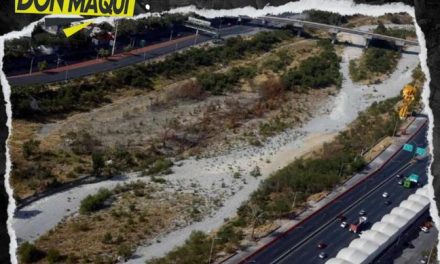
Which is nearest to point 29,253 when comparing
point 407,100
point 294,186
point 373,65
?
point 294,186

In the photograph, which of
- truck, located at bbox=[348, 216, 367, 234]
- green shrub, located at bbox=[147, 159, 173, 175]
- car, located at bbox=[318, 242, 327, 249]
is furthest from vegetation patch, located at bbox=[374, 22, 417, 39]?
car, located at bbox=[318, 242, 327, 249]

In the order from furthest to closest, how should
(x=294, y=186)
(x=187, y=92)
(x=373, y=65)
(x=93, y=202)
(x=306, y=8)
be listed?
(x=373, y=65)
(x=187, y=92)
(x=294, y=186)
(x=93, y=202)
(x=306, y=8)

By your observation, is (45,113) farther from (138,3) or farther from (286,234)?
(138,3)

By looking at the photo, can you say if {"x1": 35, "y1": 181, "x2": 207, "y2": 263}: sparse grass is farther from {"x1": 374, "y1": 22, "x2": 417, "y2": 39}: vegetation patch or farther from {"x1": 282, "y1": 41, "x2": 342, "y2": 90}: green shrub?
{"x1": 374, "y1": 22, "x2": 417, "y2": 39}: vegetation patch

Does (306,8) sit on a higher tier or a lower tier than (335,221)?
higher

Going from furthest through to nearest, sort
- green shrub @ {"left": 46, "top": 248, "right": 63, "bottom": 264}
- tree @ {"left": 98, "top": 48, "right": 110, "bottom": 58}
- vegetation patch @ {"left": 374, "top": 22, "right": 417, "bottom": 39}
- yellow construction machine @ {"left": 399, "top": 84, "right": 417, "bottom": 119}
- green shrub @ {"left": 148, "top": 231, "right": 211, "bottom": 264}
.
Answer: vegetation patch @ {"left": 374, "top": 22, "right": 417, "bottom": 39} → tree @ {"left": 98, "top": 48, "right": 110, "bottom": 58} → yellow construction machine @ {"left": 399, "top": 84, "right": 417, "bottom": 119} → green shrub @ {"left": 148, "top": 231, "right": 211, "bottom": 264} → green shrub @ {"left": 46, "top": 248, "right": 63, "bottom": 264}

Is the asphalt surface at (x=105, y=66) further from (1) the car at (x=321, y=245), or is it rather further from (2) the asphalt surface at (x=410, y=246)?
(2) the asphalt surface at (x=410, y=246)

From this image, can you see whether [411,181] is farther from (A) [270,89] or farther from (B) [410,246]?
(A) [270,89]

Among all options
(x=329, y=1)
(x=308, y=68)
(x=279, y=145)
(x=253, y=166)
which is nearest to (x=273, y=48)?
(x=308, y=68)
